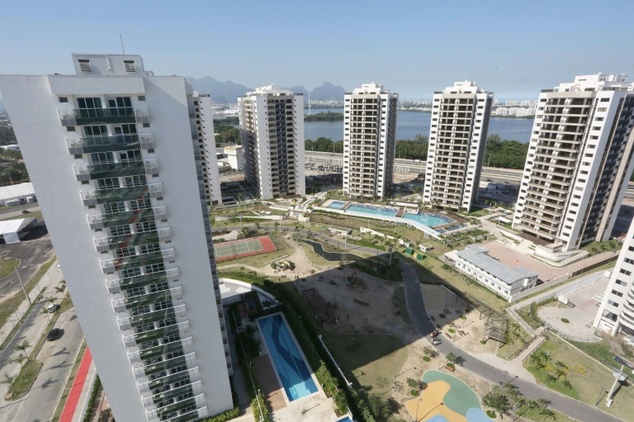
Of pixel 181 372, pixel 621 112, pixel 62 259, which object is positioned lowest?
pixel 181 372

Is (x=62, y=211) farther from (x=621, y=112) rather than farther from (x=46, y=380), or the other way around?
(x=621, y=112)

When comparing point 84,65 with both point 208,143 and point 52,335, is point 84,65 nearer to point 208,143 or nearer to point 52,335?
point 52,335

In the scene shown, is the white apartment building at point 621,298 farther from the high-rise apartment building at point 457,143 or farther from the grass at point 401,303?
the high-rise apartment building at point 457,143

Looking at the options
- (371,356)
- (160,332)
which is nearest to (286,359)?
(371,356)

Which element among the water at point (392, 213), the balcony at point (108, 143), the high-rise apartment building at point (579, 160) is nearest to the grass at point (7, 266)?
the balcony at point (108, 143)

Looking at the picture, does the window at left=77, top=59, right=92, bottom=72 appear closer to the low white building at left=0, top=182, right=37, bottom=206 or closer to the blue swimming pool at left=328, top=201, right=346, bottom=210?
the blue swimming pool at left=328, top=201, right=346, bottom=210

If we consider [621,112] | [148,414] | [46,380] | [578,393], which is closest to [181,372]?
[148,414]
